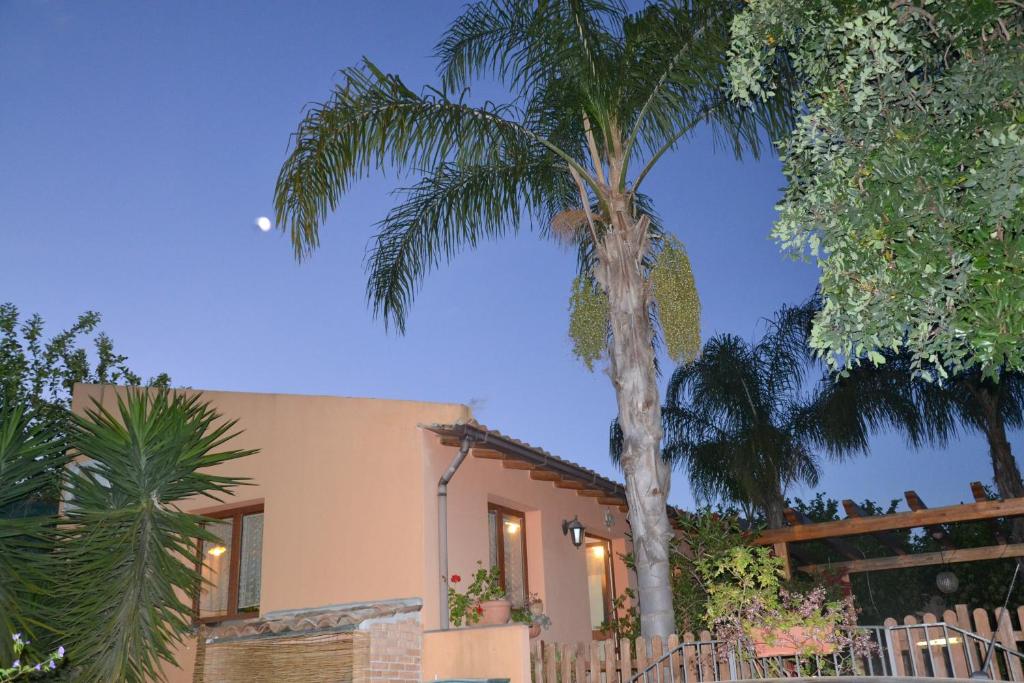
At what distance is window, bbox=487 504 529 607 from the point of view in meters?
10.4

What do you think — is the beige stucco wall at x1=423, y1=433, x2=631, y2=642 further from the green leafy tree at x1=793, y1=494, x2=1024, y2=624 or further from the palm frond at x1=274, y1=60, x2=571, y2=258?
the green leafy tree at x1=793, y1=494, x2=1024, y2=624

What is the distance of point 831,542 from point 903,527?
11.7 feet

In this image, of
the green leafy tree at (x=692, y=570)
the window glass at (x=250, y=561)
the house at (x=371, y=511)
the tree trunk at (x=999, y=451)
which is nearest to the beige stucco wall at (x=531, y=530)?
the house at (x=371, y=511)

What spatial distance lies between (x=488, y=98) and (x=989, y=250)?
6010mm

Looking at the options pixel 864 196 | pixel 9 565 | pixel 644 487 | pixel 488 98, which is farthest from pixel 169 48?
pixel 864 196

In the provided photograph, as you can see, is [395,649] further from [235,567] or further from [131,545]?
[235,567]

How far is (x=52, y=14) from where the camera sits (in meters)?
13.9

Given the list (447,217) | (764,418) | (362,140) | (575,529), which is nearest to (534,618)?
(575,529)

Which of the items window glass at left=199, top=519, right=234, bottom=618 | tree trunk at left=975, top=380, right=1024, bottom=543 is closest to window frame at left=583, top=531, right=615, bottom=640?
window glass at left=199, top=519, right=234, bottom=618

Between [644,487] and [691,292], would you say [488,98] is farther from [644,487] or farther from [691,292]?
[644,487]

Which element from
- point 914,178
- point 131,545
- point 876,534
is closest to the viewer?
point 914,178

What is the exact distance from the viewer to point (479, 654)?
7.78m

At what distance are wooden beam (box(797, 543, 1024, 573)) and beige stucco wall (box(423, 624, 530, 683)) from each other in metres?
8.34

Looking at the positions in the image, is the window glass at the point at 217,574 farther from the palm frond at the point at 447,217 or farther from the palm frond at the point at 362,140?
the palm frond at the point at 362,140
